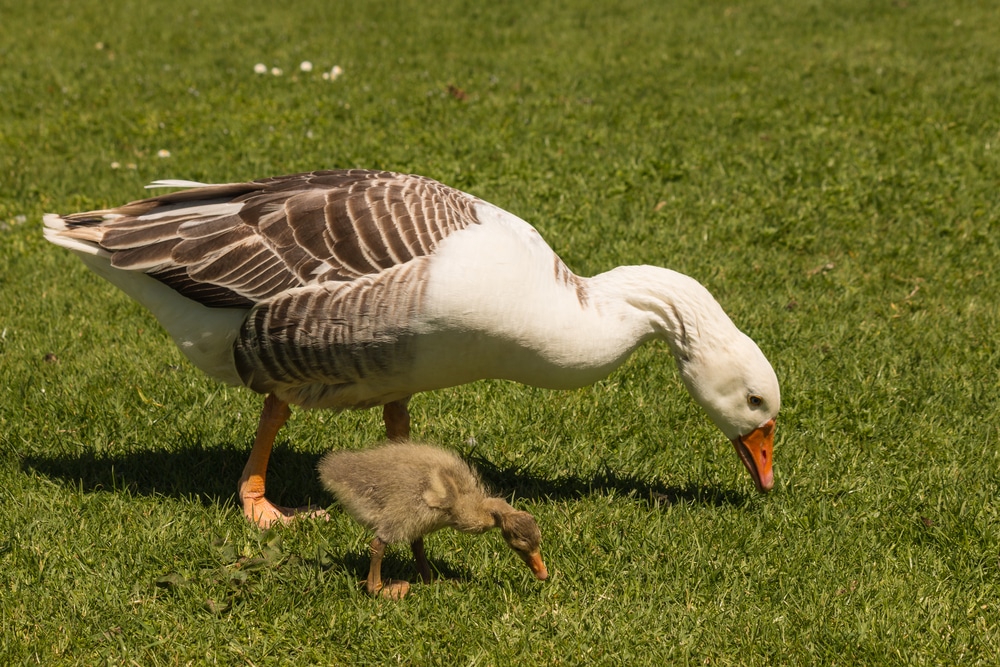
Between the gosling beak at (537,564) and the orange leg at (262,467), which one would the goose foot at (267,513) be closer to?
the orange leg at (262,467)

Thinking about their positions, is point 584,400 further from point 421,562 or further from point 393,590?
point 393,590

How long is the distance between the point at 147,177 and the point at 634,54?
6641mm

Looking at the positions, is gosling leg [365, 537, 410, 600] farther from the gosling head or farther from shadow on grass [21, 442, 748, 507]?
shadow on grass [21, 442, 748, 507]

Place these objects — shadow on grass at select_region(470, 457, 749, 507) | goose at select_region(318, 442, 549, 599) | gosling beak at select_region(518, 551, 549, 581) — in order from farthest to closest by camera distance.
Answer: shadow on grass at select_region(470, 457, 749, 507), gosling beak at select_region(518, 551, 549, 581), goose at select_region(318, 442, 549, 599)

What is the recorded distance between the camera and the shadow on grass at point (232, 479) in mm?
4797

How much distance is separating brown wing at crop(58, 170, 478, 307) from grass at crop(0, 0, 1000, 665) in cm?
109

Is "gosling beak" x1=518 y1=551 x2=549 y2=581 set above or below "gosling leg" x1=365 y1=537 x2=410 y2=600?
above

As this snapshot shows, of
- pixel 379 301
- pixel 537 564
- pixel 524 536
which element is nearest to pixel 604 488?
pixel 537 564

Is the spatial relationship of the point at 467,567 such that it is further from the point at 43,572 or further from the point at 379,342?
the point at 43,572

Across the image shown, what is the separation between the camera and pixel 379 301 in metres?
4.09

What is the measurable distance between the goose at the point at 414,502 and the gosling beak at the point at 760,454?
Answer: 117cm

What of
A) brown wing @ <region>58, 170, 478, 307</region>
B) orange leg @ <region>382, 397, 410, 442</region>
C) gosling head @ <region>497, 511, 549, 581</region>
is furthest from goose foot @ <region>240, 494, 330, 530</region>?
gosling head @ <region>497, 511, 549, 581</region>

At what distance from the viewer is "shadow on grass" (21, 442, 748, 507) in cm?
480

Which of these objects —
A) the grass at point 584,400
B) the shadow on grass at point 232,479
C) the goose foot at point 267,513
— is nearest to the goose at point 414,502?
the grass at point 584,400
